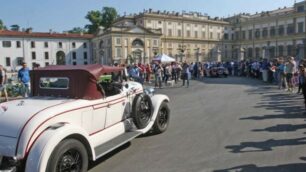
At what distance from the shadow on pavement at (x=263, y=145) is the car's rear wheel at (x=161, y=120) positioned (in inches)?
79.7

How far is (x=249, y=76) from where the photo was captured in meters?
29.4

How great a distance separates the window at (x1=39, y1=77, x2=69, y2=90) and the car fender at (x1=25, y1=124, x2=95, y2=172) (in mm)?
1327

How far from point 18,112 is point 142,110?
10.3 ft

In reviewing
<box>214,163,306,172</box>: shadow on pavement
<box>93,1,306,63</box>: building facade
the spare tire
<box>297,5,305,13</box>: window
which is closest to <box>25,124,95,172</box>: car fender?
the spare tire

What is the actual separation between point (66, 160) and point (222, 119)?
601cm

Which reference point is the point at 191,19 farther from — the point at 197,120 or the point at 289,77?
the point at 197,120

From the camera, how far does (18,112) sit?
200 inches

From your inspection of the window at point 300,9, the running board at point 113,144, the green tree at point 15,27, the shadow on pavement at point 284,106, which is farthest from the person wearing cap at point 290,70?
the green tree at point 15,27

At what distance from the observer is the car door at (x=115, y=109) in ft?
21.2

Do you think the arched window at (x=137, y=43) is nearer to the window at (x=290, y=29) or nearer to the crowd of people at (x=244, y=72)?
the window at (x=290, y=29)

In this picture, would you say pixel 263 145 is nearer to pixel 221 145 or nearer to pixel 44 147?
pixel 221 145

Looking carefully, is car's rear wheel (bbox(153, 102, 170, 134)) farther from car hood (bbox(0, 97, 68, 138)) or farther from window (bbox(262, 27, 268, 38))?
window (bbox(262, 27, 268, 38))

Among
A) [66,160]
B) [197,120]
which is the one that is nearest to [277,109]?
[197,120]

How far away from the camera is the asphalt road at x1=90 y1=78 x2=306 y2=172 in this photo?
582 cm
